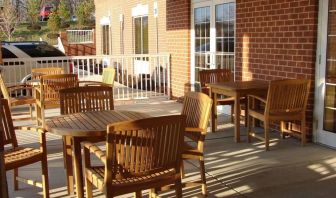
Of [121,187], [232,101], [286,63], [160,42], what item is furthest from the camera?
[160,42]

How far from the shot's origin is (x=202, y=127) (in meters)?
3.56

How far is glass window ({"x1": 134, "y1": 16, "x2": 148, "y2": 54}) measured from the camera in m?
13.6

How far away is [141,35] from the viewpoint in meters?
14.1

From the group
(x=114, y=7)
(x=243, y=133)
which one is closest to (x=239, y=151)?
(x=243, y=133)

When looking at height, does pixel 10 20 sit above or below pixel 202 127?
above

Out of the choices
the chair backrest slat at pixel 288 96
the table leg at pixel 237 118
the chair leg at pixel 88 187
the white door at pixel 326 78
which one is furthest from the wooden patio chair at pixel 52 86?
the white door at pixel 326 78

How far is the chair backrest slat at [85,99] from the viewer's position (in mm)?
4301

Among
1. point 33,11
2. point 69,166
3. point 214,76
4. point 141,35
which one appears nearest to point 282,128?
point 214,76

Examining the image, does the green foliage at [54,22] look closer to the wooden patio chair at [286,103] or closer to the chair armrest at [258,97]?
the chair armrest at [258,97]

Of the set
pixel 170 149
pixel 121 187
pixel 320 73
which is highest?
pixel 320 73

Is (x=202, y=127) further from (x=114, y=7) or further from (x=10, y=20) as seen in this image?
(x=10, y=20)

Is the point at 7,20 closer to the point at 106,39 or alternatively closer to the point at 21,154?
the point at 106,39

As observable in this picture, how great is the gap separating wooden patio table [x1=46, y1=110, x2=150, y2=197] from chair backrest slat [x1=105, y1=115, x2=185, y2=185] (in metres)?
0.49

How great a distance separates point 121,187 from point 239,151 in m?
2.76
